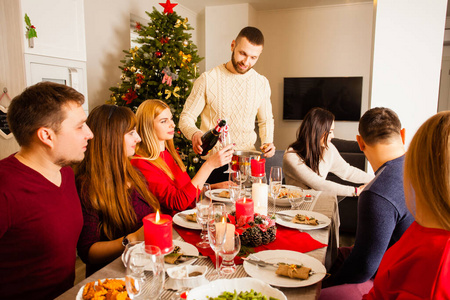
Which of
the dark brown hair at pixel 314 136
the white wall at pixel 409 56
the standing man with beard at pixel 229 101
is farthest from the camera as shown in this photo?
the white wall at pixel 409 56

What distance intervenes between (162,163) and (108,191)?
517 mm

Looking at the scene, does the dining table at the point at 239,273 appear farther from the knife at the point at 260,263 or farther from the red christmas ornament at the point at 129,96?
the red christmas ornament at the point at 129,96

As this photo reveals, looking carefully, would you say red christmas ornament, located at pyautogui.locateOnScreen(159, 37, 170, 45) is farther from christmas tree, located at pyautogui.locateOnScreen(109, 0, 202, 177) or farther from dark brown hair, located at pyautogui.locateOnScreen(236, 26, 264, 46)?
dark brown hair, located at pyautogui.locateOnScreen(236, 26, 264, 46)

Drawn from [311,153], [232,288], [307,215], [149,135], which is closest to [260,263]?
[232,288]

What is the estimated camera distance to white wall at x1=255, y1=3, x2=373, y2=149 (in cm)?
593

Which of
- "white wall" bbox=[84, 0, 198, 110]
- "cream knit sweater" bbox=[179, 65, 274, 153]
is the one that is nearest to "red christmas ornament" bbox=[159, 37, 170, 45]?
"white wall" bbox=[84, 0, 198, 110]

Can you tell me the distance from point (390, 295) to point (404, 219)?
50 centimetres

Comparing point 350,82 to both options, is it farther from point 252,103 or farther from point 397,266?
point 397,266

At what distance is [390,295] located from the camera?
36.6 inches

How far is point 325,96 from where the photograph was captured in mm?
6227

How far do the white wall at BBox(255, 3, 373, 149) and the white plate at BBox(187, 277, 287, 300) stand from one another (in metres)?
5.70

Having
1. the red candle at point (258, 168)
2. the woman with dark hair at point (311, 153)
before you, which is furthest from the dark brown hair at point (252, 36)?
the red candle at point (258, 168)

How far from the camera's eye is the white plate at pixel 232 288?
0.91 m

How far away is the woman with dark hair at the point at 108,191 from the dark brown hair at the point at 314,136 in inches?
52.5
